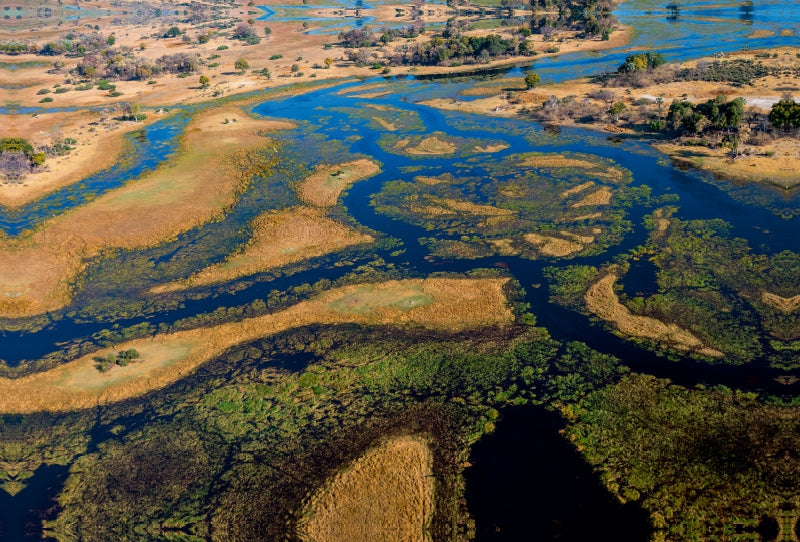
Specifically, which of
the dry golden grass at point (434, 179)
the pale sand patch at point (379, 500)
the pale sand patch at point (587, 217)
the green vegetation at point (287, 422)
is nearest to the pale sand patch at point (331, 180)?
the dry golden grass at point (434, 179)

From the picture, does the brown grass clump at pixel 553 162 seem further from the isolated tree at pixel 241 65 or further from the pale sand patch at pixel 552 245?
the isolated tree at pixel 241 65

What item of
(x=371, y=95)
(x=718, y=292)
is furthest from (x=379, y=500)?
(x=371, y=95)

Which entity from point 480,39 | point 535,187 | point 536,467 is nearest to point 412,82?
point 480,39

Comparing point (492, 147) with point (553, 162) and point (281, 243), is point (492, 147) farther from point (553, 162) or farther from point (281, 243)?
point (281, 243)

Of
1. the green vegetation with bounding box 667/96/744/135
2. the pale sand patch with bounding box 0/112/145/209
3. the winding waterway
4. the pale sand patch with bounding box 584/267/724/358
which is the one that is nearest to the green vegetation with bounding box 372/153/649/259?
the winding waterway

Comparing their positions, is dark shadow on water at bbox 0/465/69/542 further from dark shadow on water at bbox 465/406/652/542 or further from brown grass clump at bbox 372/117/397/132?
brown grass clump at bbox 372/117/397/132

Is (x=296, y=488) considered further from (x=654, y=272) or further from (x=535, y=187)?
(x=535, y=187)

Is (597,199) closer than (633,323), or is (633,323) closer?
(633,323)
